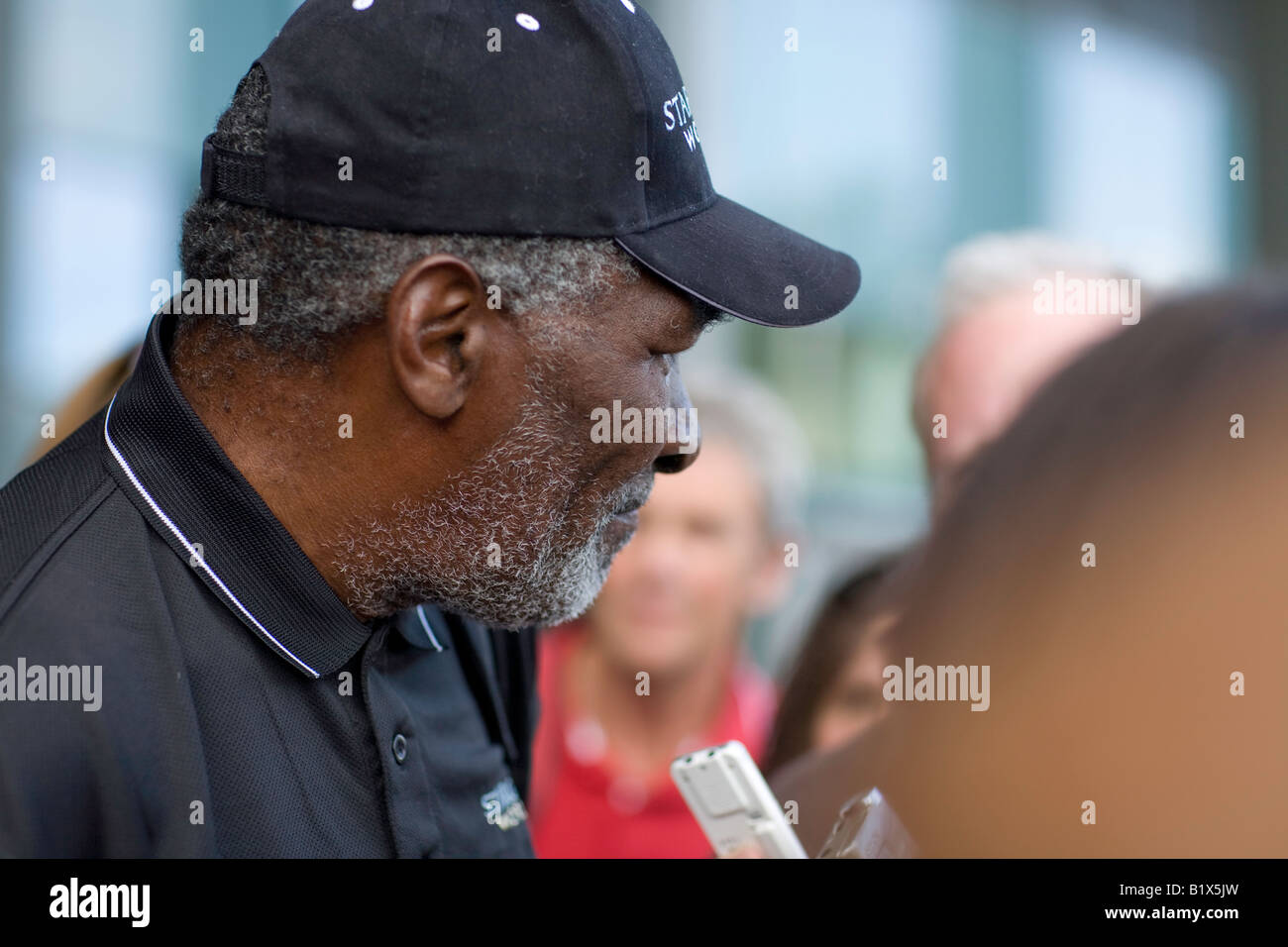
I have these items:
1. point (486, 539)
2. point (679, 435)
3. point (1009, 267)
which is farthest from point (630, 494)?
point (1009, 267)

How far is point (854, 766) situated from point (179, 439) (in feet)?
2.43

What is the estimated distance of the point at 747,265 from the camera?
140 centimetres

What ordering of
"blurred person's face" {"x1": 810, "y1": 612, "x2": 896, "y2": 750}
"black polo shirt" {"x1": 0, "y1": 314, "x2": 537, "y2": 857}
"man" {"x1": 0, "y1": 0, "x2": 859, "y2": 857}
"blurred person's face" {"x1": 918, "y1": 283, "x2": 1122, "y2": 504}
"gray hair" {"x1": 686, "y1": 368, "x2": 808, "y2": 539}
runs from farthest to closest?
"gray hair" {"x1": 686, "y1": 368, "x2": 808, "y2": 539}, "blurred person's face" {"x1": 918, "y1": 283, "x2": 1122, "y2": 504}, "blurred person's face" {"x1": 810, "y1": 612, "x2": 896, "y2": 750}, "man" {"x1": 0, "y1": 0, "x2": 859, "y2": 857}, "black polo shirt" {"x1": 0, "y1": 314, "x2": 537, "y2": 857}

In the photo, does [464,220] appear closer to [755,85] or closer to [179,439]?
[179,439]

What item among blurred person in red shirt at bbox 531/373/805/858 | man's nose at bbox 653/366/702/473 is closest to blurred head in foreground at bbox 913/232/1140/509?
blurred person in red shirt at bbox 531/373/805/858

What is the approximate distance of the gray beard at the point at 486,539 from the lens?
133cm

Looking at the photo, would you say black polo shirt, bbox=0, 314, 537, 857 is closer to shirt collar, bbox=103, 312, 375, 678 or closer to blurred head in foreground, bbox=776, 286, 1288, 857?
shirt collar, bbox=103, 312, 375, 678

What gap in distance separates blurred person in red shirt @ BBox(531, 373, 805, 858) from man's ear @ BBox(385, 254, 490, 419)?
4.86 ft

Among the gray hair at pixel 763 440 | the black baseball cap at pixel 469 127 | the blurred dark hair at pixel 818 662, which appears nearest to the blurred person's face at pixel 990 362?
the blurred dark hair at pixel 818 662

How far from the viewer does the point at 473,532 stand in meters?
1.36

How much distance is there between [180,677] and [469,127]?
583 millimetres

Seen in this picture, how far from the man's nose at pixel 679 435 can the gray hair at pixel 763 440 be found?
1.33 meters

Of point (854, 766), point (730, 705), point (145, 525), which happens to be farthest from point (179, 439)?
point (730, 705)

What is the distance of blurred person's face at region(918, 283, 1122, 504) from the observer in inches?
98.3
